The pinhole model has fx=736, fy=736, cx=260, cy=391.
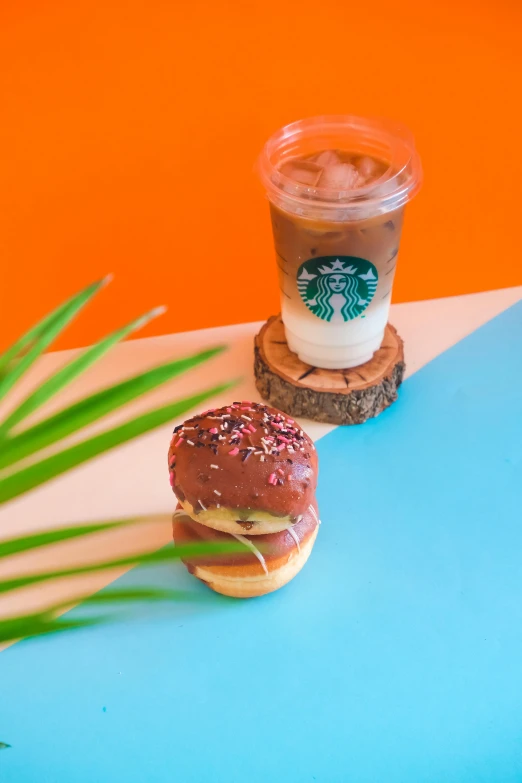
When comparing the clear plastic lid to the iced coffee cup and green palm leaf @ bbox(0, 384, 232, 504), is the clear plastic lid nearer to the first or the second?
the iced coffee cup

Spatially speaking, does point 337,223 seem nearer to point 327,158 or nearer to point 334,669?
point 327,158

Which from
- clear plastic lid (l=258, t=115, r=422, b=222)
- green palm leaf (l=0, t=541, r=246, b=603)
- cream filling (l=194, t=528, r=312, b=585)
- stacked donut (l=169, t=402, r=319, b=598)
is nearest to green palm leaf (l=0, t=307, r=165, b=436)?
green palm leaf (l=0, t=541, r=246, b=603)

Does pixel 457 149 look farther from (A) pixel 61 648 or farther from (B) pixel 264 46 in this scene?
(A) pixel 61 648

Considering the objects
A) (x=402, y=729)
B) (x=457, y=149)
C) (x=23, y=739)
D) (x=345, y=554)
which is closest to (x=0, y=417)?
(x=23, y=739)

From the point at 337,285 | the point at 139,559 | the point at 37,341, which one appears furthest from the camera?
the point at 337,285

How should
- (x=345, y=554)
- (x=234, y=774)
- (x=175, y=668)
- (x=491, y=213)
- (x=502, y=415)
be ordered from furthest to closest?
(x=491, y=213) < (x=502, y=415) < (x=345, y=554) < (x=175, y=668) < (x=234, y=774)

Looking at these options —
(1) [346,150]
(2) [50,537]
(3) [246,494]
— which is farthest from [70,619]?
(1) [346,150]

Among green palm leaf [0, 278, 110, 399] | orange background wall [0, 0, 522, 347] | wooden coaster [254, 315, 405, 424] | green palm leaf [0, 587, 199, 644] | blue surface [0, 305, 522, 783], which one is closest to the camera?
green palm leaf [0, 587, 199, 644]
